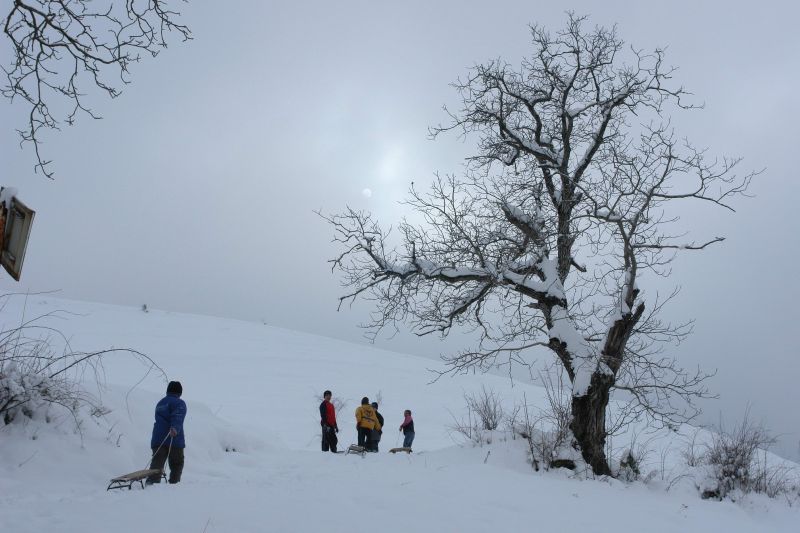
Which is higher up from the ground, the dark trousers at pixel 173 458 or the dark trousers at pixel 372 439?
the dark trousers at pixel 173 458

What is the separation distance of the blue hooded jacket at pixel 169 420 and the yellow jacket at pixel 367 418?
633 centimetres

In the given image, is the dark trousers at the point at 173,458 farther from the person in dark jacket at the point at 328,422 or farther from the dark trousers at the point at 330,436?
the dark trousers at the point at 330,436

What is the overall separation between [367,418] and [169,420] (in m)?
6.69

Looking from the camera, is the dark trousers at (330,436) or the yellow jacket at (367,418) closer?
the dark trousers at (330,436)

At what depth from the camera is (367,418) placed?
13.1m

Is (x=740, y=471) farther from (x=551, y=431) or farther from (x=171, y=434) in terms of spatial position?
(x=171, y=434)

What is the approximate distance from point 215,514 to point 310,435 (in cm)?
1736

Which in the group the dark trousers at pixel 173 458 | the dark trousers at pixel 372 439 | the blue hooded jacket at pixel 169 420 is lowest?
the dark trousers at pixel 372 439

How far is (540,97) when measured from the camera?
10742mm

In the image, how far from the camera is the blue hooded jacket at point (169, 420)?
278 inches

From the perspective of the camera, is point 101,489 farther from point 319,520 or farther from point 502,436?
point 502,436

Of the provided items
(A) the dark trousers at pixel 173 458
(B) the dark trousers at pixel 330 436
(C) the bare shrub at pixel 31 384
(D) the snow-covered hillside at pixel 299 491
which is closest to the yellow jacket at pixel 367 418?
(B) the dark trousers at pixel 330 436

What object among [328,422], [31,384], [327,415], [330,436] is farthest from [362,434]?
[31,384]

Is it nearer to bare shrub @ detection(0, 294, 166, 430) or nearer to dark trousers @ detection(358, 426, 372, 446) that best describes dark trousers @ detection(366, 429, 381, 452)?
dark trousers @ detection(358, 426, 372, 446)
